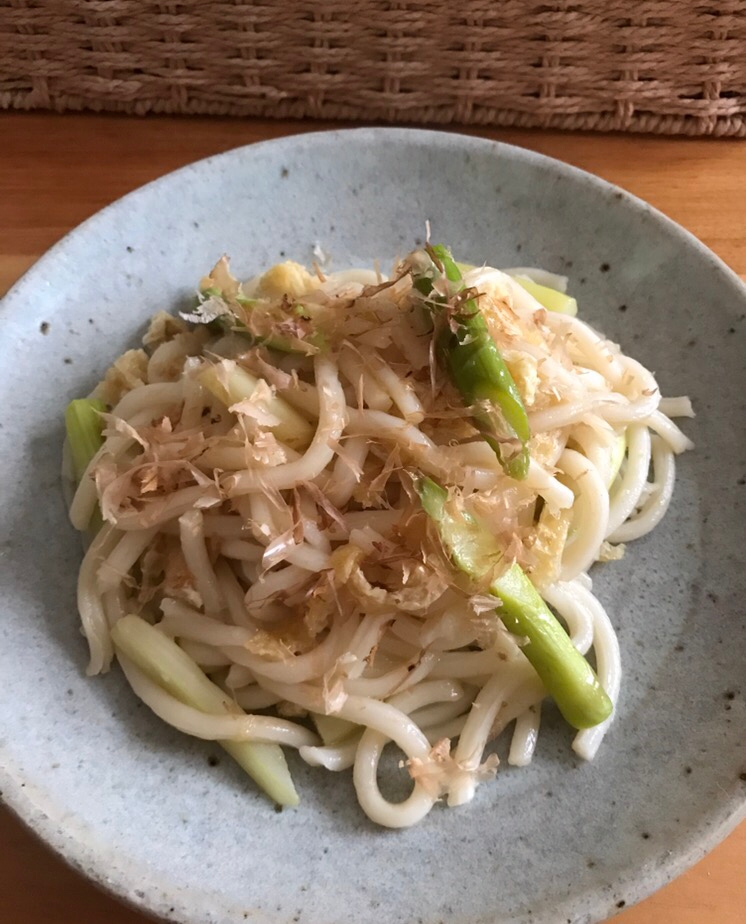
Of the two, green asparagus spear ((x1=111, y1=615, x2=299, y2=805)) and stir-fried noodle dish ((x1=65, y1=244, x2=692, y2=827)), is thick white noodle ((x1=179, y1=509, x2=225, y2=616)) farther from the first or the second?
green asparagus spear ((x1=111, y1=615, x2=299, y2=805))

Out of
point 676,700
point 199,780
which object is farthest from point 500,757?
point 199,780

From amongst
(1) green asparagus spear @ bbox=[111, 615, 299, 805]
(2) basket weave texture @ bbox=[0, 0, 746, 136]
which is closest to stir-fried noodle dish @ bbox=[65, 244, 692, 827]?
(1) green asparagus spear @ bbox=[111, 615, 299, 805]

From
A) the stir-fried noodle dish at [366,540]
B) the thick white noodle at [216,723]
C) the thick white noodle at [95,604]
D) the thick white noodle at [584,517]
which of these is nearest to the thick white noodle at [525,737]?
the stir-fried noodle dish at [366,540]

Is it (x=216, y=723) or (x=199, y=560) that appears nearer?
(x=216, y=723)

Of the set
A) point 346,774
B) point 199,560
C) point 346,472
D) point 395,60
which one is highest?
point 395,60

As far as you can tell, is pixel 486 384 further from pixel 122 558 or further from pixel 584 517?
pixel 122 558

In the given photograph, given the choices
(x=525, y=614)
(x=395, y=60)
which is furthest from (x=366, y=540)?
(x=395, y=60)
